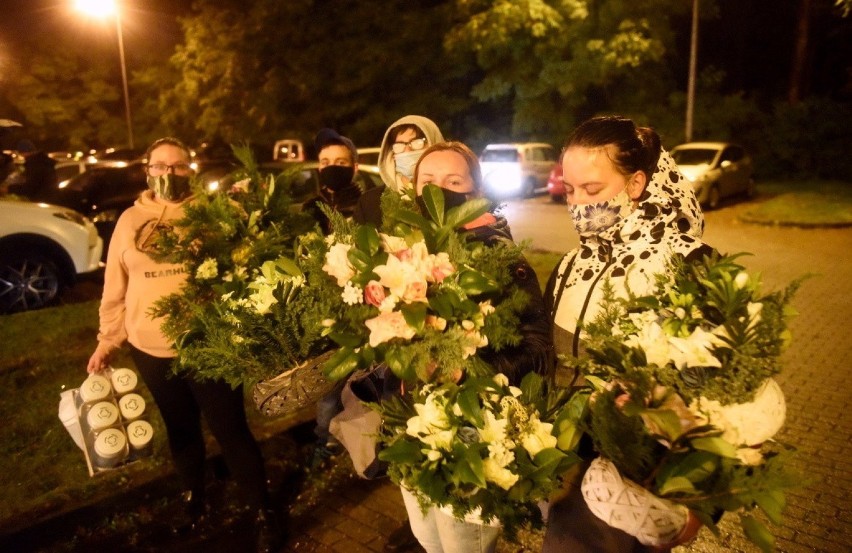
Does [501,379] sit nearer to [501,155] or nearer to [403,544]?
[403,544]

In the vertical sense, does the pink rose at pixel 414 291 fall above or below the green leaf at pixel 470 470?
above

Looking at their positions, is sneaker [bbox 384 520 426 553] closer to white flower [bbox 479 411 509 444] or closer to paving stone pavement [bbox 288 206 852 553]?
paving stone pavement [bbox 288 206 852 553]

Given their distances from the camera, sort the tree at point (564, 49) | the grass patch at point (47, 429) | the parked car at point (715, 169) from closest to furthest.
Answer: the grass patch at point (47, 429) → the parked car at point (715, 169) → the tree at point (564, 49)

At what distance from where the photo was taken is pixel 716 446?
65.1 inches

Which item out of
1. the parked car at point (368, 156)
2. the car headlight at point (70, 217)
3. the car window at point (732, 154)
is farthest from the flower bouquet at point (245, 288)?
the car window at point (732, 154)

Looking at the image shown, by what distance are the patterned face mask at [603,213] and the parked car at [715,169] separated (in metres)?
16.1

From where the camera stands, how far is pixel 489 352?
211cm

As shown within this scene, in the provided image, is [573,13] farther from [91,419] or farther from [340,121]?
[91,419]

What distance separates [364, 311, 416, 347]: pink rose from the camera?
1.82 m

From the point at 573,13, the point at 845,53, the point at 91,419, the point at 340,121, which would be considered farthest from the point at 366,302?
the point at 845,53

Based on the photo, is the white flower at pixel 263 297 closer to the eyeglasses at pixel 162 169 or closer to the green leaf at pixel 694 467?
the green leaf at pixel 694 467

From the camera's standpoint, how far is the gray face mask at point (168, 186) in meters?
3.49

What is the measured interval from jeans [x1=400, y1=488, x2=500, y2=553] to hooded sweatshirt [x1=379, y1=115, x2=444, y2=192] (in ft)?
5.58

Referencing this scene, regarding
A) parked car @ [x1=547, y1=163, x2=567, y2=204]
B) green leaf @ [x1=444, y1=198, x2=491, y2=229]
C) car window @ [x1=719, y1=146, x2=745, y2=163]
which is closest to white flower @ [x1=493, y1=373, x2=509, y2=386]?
green leaf @ [x1=444, y1=198, x2=491, y2=229]
